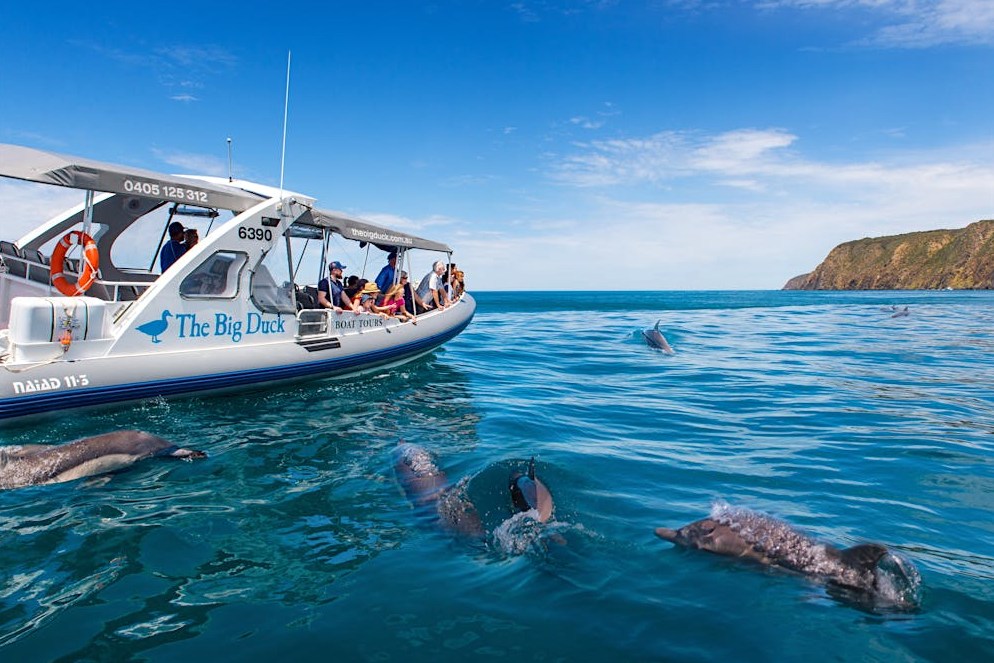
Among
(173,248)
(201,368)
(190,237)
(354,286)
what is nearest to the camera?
(201,368)

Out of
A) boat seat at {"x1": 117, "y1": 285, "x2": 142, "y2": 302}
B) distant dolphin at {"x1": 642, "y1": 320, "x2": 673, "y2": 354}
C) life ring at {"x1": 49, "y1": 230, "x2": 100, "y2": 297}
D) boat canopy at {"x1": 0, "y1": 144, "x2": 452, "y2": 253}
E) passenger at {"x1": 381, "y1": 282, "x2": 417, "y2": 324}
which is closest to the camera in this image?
boat canopy at {"x1": 0, "y1": 144, "x2": 452, "y2": 253}

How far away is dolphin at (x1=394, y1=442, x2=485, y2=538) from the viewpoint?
553 centimetres

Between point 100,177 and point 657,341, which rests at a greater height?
point 100,177

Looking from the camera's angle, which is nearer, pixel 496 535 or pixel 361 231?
pixel 496 535

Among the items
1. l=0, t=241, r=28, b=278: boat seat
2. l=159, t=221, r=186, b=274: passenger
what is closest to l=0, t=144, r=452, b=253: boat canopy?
l=159, t=221, r=186, b=274: passenger

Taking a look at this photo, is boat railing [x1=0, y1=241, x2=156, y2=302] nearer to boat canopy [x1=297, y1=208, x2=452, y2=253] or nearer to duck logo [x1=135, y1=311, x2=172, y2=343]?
duck logo [x1=135, y1=311, x2=172, y2=343]

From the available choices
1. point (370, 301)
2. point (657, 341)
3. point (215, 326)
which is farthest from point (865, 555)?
point (657, 341)

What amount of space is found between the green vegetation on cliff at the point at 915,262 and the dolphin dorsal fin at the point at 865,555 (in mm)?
128733

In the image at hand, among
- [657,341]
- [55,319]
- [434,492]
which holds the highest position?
[55,319]

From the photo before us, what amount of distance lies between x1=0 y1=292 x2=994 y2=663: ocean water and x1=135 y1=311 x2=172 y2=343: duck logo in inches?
50.7

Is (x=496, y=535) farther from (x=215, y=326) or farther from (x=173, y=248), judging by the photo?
(x=173, y=248)

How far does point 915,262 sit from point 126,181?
147m

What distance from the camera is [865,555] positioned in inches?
174

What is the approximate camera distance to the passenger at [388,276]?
14.8 metres
